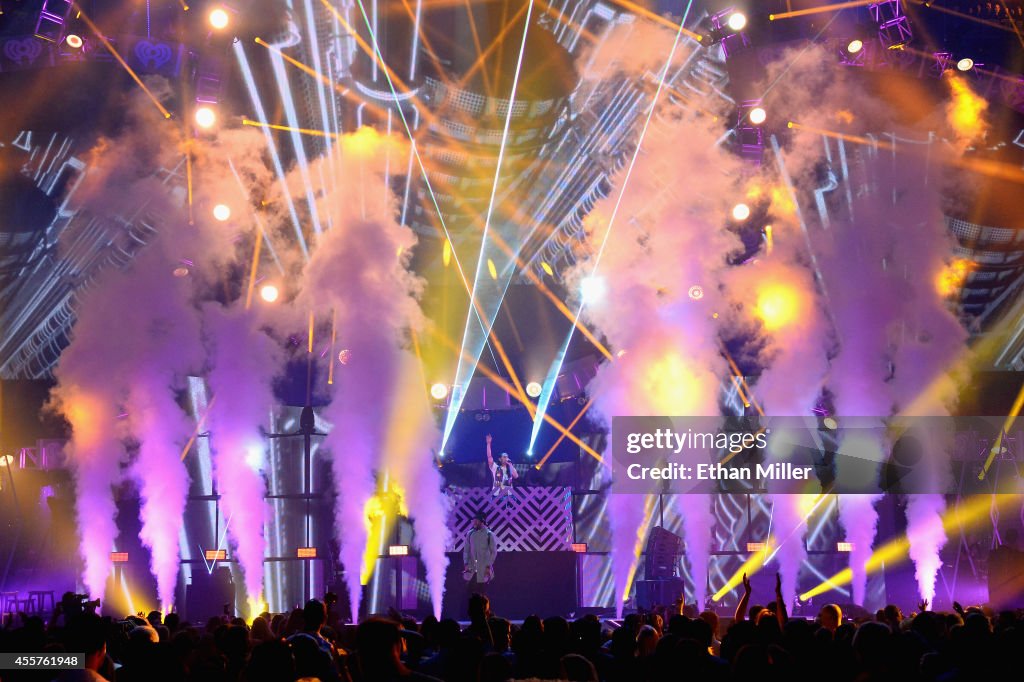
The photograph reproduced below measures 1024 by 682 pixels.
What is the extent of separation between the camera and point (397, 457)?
1628cm

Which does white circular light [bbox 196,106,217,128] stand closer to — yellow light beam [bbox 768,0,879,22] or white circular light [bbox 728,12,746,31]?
white circular light [bbox 728,12,746,31]

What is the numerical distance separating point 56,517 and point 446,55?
1086cm

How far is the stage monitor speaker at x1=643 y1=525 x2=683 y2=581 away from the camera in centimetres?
1471

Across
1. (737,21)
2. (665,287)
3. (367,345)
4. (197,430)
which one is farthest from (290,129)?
(737,21)

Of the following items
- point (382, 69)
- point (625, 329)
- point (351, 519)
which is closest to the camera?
point (351, 519)

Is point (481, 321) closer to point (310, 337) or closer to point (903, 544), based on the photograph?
point (310, 337)

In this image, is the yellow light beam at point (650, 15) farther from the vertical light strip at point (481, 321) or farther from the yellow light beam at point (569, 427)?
the yellow light beam at point (569, 427)

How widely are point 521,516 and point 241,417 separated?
17.6 feet

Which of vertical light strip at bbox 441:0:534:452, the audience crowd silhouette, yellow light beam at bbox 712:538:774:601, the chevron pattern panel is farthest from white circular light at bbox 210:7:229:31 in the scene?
yellow light beam at bbox 712:538:774:601

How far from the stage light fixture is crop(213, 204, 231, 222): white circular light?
4.65ft

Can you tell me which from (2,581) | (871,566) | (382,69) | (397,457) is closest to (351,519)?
(397,457)

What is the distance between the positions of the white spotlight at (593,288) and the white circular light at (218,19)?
8172 millimetres

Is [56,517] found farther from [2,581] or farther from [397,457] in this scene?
[397,457]

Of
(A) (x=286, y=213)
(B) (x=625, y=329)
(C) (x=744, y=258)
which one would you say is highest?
(A) (x=286, y=213)
